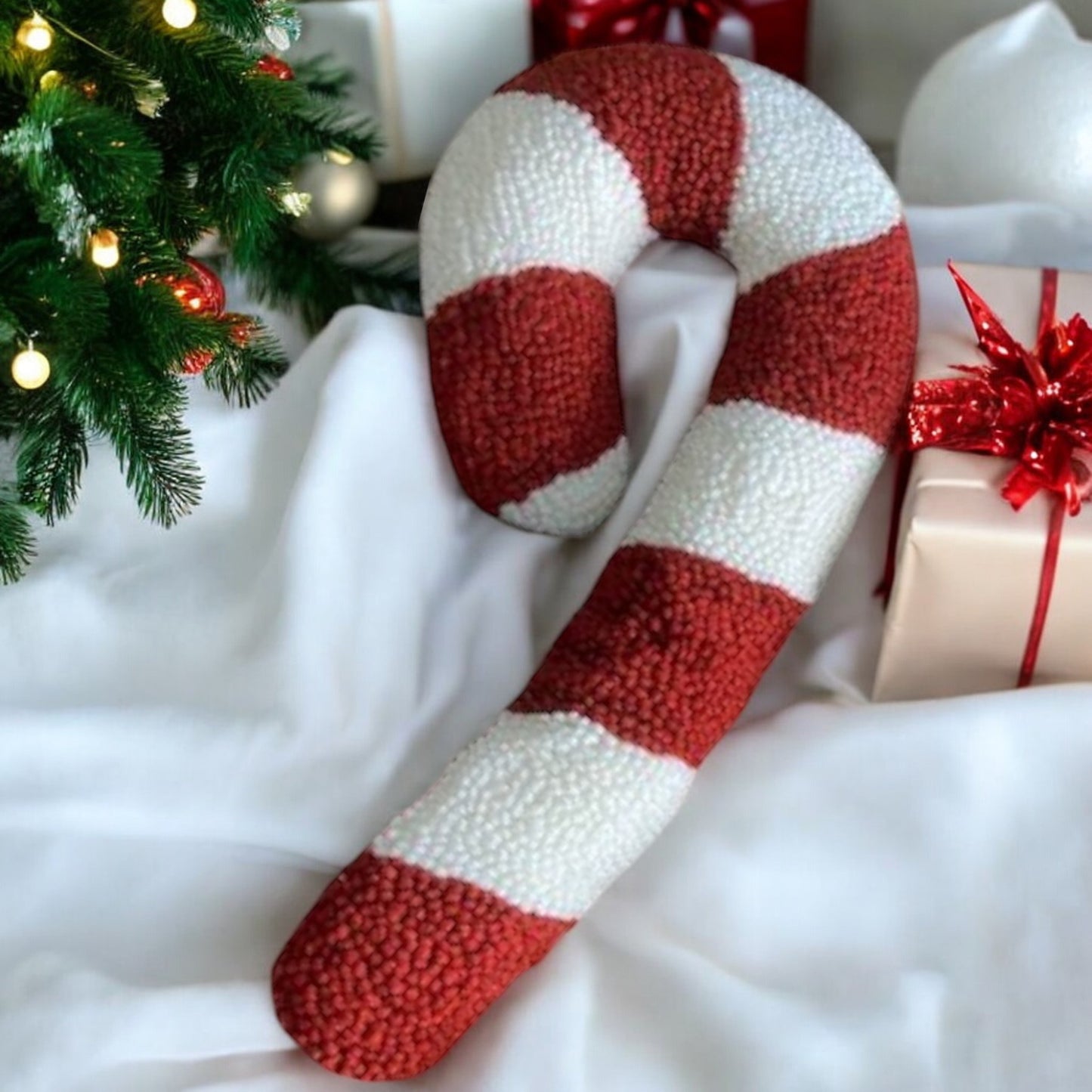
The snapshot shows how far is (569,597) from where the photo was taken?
91 centimetres

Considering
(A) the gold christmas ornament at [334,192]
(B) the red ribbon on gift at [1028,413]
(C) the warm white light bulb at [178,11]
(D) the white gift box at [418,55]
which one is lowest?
(B) the red ribbon on gift at [1028,413]

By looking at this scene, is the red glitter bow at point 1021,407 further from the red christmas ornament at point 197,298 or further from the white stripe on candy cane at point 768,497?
the red christmas ornament at point 197,298

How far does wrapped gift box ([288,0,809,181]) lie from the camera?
3.59 feet

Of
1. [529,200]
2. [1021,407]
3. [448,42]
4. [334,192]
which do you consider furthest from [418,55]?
[1021,407]

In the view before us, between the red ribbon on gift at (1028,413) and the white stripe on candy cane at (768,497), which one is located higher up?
the red ribbon on gift at (1028,413)

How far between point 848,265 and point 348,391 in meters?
0.35

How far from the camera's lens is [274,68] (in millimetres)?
892

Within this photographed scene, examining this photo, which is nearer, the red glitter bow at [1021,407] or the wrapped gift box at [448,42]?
the red glitter bow at [1021,407]

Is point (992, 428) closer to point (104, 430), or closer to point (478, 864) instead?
point (478, 864)

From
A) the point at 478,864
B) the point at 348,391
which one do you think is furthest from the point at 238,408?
the point at 478,864

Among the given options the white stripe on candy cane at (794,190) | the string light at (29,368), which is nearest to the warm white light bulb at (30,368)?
the string light at (29,368)

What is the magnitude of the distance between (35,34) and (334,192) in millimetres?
381

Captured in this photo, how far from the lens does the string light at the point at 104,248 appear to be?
69cm

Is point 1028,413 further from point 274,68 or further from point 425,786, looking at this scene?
point 274,68
